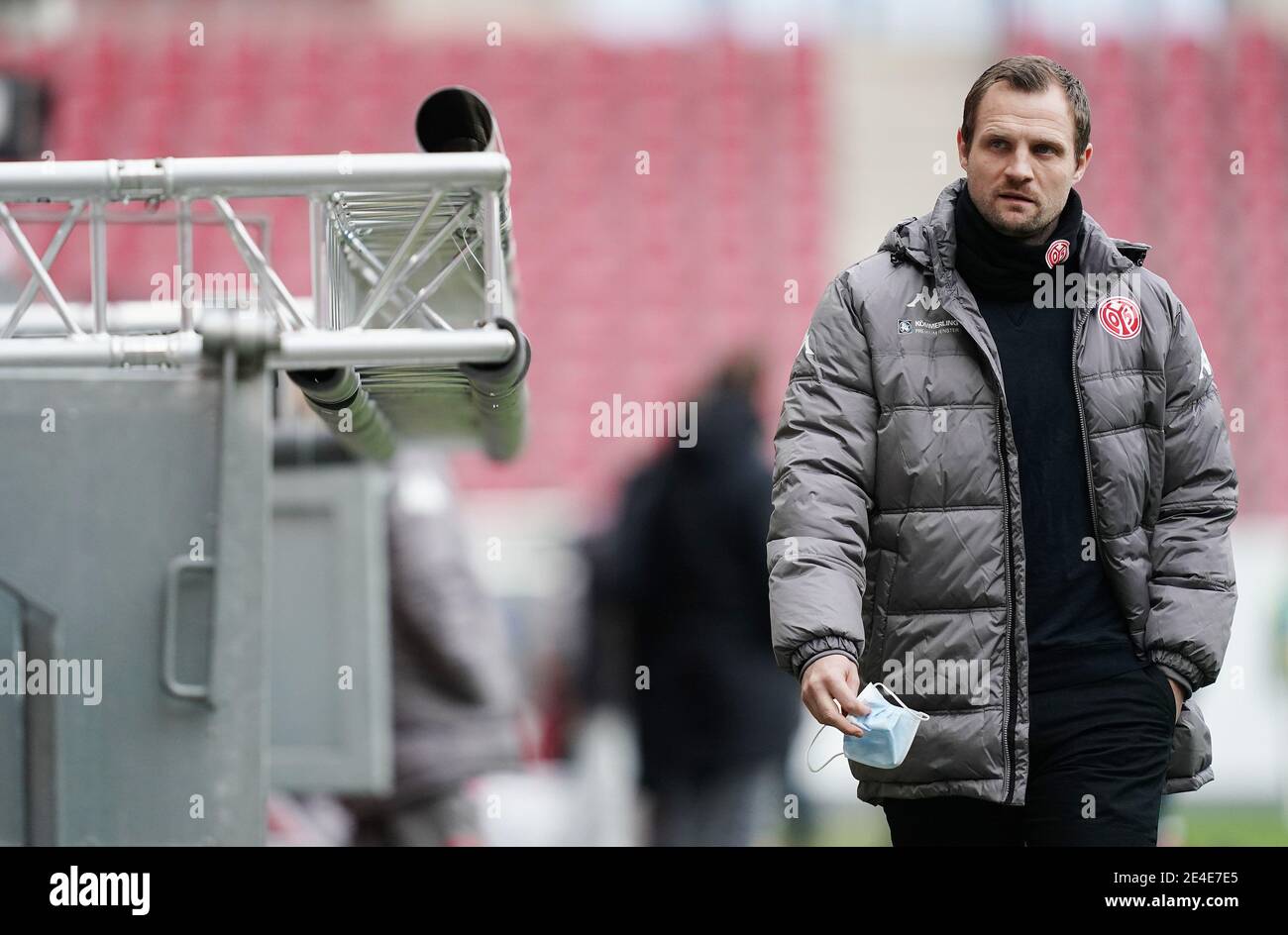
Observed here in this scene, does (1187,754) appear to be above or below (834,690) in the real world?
below

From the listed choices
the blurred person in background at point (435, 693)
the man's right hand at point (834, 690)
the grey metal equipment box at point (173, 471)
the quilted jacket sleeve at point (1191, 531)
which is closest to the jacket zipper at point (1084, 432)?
the quilted jacket sleeve at point (1191, 531)

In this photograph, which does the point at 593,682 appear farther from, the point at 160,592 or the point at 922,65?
the point at 922,65

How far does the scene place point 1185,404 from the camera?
2432 millimetres

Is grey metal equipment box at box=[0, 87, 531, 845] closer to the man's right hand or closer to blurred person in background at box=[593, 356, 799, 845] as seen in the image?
the man's right hand

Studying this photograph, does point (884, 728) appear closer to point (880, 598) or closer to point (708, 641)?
point (880, 598)

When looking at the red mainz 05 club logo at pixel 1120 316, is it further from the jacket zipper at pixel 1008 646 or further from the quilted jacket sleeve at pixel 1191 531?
the jacket zipper at pixel 1008 646

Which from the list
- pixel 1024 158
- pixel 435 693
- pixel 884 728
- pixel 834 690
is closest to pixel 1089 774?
pixel 884 728

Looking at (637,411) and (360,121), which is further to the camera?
(360,121)

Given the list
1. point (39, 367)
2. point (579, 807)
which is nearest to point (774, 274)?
point (579, 807)

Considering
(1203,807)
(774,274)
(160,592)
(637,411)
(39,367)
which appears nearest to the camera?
(160,592)

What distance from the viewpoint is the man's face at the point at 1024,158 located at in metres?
2.35

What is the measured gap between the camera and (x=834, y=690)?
2197 mm

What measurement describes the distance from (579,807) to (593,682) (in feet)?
3.84

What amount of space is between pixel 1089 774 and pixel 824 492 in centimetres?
53
